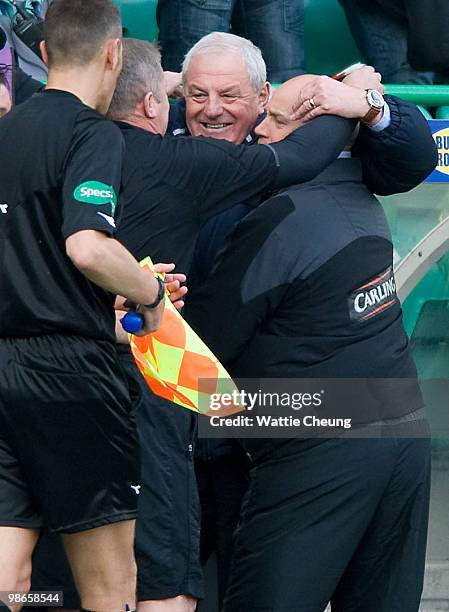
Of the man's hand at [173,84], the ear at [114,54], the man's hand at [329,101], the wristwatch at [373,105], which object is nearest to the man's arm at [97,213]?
the ear at [114,54]

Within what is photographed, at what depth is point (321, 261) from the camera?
11.9 ft

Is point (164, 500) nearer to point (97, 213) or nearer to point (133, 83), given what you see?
point (97, 213)

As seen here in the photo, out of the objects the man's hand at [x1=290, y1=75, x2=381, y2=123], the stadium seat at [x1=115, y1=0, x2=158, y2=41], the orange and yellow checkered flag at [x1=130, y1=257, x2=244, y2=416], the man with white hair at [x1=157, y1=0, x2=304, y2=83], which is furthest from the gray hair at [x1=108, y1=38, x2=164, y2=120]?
the stadium seat at [x1=115, y1=0, x2=158, y2=41]

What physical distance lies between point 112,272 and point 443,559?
9.36 feet

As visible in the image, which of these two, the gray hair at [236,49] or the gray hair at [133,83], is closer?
the gray hair at [133,83]

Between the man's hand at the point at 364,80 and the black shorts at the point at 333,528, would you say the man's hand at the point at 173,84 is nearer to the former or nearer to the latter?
the man's hand at the point at 364,80

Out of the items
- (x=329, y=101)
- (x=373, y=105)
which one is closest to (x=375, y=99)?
(x=373, y=105)

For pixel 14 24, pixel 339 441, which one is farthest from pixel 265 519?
pixel 14 24

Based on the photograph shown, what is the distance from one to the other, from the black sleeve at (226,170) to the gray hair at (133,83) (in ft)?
0.65

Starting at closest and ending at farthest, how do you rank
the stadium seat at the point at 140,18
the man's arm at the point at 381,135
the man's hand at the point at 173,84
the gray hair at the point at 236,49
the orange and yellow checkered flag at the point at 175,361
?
the orange and yellow checkered flag at the point at 175,361 → the man's arm at the point at 381,135 → the gray hair at the point at 236,49 → the man's hand at the point at 173,84 → the stadium seat at the point at 140,18

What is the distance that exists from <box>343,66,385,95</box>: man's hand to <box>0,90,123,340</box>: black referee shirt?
984mm

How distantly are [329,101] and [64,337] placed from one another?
110 centimetres

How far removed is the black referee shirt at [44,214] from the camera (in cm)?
308

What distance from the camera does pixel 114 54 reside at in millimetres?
3219
